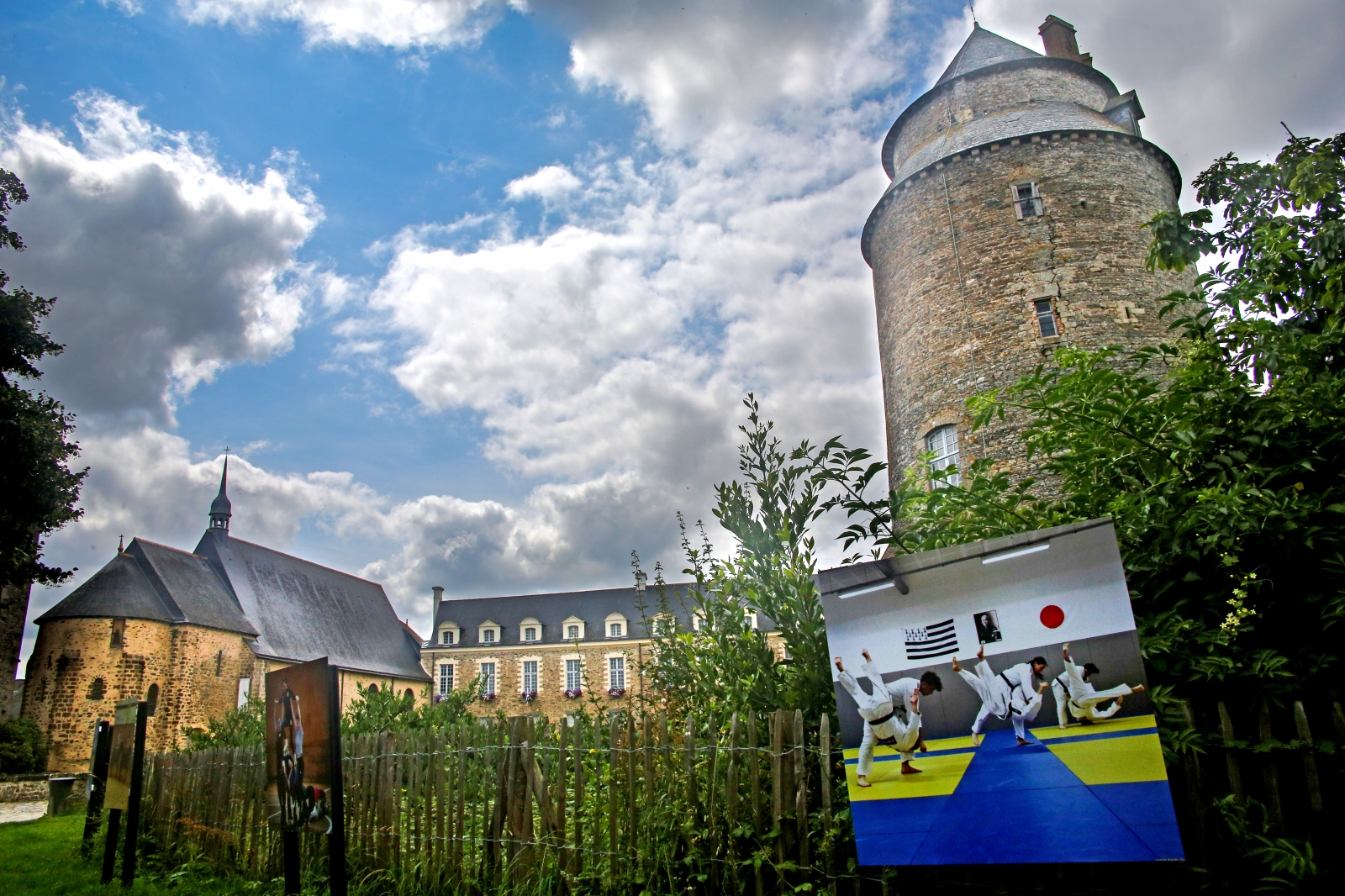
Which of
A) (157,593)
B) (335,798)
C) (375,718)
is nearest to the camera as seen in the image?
(335,798)

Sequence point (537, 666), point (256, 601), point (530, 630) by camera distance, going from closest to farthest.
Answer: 1. point (256, 601)
2. point (537, 666)
3. point (530, 630)

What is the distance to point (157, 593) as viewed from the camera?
97.3 ft

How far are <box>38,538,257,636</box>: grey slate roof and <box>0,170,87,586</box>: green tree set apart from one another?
37.0 ft

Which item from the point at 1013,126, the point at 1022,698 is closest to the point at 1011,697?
the point at 1022,698

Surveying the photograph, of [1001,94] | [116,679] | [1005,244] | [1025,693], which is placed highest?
[1001,94]

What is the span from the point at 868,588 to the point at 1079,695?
0.84m

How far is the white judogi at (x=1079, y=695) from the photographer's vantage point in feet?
8.92

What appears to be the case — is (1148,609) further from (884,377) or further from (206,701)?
(206,701)

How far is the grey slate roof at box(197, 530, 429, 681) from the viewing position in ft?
114

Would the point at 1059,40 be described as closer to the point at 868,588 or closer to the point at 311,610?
the point at 868,588

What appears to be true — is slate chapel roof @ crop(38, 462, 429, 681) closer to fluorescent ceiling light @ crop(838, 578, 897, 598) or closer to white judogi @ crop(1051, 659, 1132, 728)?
fluorescent ceiling light @ crop(838, 578, 897, 598)

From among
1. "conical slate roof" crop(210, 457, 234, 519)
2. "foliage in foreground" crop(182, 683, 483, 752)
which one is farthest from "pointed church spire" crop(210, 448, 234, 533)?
"foliage in foreground" crop(182, 683, 483, 752)

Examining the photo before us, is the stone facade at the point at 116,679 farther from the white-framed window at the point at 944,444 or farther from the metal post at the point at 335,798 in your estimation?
the metal post at the point at 335,798

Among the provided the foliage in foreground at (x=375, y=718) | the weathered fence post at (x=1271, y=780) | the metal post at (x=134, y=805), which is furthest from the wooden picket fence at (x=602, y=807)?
the foliage in foreground at (x=375, y=718)
